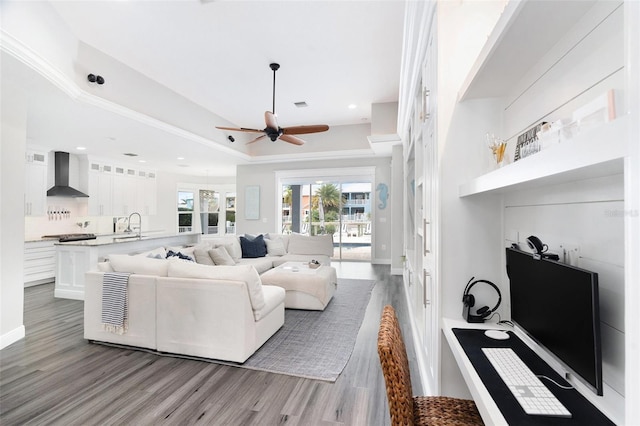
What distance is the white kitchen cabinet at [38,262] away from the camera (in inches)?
212

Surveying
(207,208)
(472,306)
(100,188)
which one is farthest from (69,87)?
(207,208)

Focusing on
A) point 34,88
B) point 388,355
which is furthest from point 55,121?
point 388,355

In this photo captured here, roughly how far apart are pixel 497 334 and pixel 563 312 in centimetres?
55

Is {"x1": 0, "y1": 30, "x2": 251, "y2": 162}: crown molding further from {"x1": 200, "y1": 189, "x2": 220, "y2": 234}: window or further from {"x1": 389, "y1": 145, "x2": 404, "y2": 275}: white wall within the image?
{"x1": 200, "y1": 189, "x2": 220, "y2": 234}: window

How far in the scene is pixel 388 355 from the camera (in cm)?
103

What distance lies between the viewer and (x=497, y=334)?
4.87 ft

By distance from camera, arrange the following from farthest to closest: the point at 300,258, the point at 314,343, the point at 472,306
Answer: the point at 300,258, the point at 314,343, the point at 472,306

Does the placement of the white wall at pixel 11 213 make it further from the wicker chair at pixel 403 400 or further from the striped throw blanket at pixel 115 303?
the wicker chair at pixel 403 400

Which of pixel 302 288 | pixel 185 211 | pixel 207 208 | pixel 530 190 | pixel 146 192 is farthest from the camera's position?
pixel 207 208

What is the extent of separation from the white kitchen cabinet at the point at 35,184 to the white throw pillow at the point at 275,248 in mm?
4547

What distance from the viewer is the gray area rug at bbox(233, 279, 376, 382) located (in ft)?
8.25

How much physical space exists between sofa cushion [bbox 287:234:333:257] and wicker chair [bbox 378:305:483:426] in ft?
15.9

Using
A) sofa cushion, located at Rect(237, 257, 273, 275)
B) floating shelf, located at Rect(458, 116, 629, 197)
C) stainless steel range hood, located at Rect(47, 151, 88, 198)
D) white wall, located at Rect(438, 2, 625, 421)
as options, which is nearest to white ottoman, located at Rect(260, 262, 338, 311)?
sofa cushion, located at Rect(237, 257, 273, 275)

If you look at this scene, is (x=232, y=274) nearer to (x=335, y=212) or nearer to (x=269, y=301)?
(x=269, y=301)
